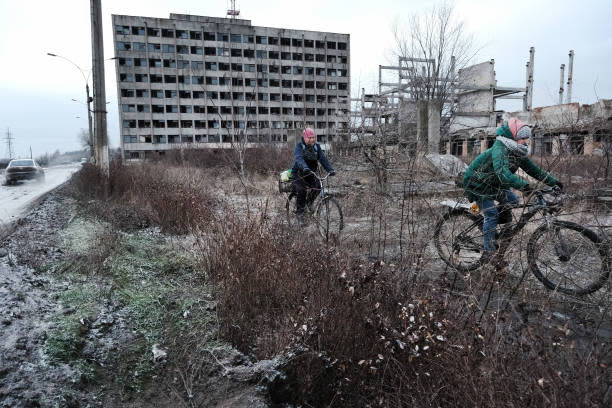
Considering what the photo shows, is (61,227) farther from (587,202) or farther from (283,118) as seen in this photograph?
(283,118)

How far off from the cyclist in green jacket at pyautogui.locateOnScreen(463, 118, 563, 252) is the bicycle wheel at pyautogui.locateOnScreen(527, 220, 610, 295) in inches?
16.3

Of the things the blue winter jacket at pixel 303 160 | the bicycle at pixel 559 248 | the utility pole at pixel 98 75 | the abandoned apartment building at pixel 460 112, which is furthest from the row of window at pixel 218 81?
the bicycle at pixel 559 248

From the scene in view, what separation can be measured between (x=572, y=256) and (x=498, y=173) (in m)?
1.03

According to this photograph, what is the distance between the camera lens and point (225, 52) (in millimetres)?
68688

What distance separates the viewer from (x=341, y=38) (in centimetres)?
7488

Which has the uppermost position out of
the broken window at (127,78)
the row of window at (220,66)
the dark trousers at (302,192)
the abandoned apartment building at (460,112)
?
the row of window at (220,66)

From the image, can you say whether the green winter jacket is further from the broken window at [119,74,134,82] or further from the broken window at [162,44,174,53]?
the broken window at [162,44,174,53]

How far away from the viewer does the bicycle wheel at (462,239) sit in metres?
3.99

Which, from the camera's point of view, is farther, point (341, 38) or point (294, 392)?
point (341, 38)

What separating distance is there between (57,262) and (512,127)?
5297 millimetres

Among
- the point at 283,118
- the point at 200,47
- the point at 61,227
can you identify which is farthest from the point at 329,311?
the point at 200,47

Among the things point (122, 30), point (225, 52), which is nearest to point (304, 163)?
point (225, 52)

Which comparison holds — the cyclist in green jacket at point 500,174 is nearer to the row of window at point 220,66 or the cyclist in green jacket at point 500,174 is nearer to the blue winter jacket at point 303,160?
the blue winter jacket at point 303,160

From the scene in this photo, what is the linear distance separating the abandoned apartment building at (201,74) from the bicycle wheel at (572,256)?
5739 centimetres
